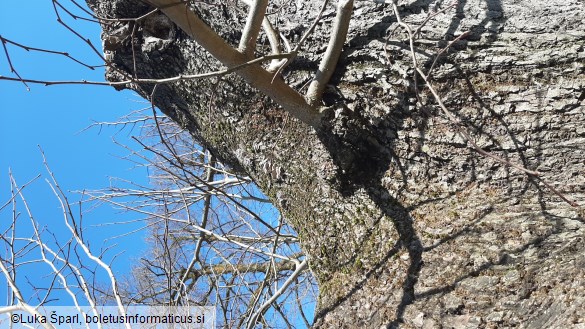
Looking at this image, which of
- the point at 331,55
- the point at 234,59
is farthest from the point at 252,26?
the point at 331,55

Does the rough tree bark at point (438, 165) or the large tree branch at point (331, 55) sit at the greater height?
the large tree branch at point (331, 55)

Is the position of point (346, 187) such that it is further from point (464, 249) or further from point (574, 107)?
point (574, 107)

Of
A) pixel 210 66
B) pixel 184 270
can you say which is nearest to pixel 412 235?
pixel 210 66

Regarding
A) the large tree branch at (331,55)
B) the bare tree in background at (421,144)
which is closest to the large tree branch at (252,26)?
the bare tree in background at (421,144)

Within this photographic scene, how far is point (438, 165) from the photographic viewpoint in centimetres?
167

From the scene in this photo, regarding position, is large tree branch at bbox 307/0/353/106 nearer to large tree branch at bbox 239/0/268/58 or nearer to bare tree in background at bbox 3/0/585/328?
bare tree in background at bbox 3/0/585/328

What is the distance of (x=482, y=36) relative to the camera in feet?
5.45

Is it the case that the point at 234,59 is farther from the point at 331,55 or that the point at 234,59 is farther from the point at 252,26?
the point at 331,55

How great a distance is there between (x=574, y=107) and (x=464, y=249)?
0.50 meters

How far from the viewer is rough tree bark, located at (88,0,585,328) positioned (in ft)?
4.82

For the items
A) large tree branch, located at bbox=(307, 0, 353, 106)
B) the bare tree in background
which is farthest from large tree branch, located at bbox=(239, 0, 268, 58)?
large tree branch, located at bbox=(307, 0, 353, 106)

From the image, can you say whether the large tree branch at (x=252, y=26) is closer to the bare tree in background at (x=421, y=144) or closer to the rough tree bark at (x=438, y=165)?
the bare tree in background at (x=421, y=144)

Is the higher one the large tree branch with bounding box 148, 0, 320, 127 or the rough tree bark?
the large tree branch with bounding box 148, 0, 320, 127

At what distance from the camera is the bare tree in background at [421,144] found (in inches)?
58.0
